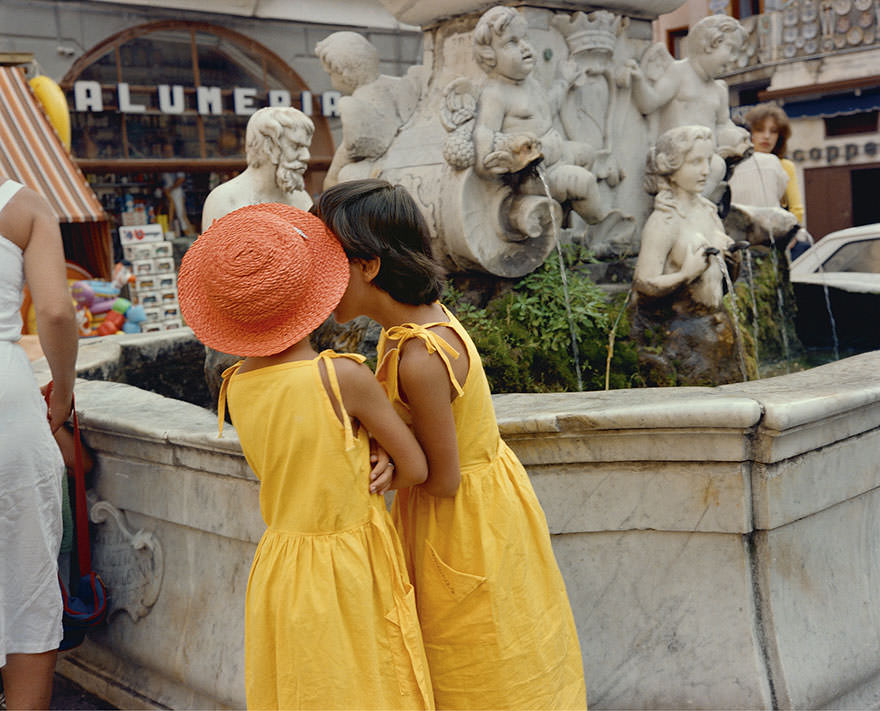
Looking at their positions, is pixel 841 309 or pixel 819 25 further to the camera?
pixel 819 25

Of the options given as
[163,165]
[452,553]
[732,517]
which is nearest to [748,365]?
[732,517]

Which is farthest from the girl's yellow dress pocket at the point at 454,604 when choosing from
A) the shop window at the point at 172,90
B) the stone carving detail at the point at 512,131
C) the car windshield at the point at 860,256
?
the shop window at the point at 172,90

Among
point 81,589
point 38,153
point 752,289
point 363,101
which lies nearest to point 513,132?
point 363,101

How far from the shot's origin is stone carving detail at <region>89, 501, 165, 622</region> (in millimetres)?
2830

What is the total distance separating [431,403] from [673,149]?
2618mm

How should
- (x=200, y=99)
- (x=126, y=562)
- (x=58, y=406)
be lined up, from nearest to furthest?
(x=58, y=406) < (x=126, y=562) < (x=200, y=99)

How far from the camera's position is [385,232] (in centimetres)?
180

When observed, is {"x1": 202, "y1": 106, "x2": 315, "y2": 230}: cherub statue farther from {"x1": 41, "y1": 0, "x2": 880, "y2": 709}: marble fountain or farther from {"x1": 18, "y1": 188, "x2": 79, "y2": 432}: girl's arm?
{"x1": 18, "y1": 188, "x2": 79, "y2": 432}: girl's arm

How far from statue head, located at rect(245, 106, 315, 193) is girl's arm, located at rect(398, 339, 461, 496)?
2.05m

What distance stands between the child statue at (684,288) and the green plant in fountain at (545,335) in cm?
13

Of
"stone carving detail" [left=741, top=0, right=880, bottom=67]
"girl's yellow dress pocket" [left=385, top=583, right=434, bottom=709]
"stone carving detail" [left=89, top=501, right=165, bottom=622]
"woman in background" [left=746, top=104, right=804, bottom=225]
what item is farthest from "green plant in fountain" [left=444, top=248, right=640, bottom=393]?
"stone carving detail" [left=741, top=0, right=880, bottom=67]

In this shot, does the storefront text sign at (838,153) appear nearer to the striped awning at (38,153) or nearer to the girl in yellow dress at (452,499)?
the striped awning at (38,153)

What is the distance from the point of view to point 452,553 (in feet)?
6.29

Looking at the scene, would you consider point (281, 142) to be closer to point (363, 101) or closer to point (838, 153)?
point (363, 101)
